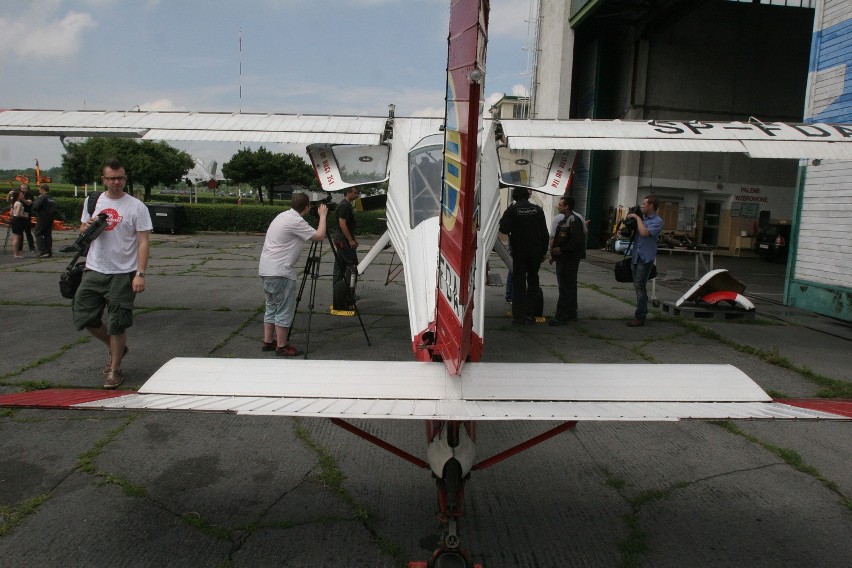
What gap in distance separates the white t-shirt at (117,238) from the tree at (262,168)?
33858 mm

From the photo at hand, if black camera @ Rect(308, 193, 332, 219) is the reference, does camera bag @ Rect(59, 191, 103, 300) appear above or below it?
below

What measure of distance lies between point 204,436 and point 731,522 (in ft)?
12.7

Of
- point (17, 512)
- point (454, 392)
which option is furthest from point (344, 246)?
point (454, 392)

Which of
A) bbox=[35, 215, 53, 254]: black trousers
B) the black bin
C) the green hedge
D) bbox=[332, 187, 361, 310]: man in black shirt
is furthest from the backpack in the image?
the black bin

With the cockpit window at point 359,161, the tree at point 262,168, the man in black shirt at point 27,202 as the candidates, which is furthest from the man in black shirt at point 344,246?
the tree at point 262,168

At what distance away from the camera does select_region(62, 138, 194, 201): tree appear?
40.6 meters

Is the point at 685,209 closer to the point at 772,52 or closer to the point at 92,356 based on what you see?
the point at 772,52

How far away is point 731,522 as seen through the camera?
3.55 m

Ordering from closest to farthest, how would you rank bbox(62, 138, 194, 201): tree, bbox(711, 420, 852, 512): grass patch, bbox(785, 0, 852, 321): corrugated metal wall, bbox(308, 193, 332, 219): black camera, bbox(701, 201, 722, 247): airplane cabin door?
bbox(711, 420, 852, 512): grass patch → bbox(308, 193, 332, 219): black camera → bbox(785, 0, 852, 321): corrugated metal wall → bbox(701, 201, 722, 247): airplane cabin door → bbox(62, 138, 194, 201): tree

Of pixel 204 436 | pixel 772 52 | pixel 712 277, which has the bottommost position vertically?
pixel 204 436

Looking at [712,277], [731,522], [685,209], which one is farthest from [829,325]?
[685,209]

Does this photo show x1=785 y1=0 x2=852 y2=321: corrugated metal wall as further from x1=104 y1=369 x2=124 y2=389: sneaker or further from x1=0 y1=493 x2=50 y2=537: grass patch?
x1=0 y1=493 x2=50 y2=537: grass patch

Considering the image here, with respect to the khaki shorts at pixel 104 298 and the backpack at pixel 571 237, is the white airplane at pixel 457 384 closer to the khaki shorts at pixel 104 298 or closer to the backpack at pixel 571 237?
the khaki shorts at pixel 104 298

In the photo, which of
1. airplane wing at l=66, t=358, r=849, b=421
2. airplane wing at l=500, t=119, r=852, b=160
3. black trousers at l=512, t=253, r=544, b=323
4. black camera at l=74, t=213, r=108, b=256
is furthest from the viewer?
black trousers at l=512, t=253, r=544, b=323
